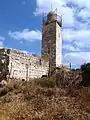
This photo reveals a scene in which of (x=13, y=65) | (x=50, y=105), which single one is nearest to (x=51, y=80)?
(x=13, y=65)

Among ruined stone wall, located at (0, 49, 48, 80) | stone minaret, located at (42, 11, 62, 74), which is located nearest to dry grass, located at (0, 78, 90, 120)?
ruined stone wall, located at (0, 49, 48, 80)

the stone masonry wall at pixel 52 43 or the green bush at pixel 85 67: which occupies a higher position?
the stone masonry wall at pixel 52 43

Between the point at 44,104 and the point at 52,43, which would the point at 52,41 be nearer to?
the point at 52,43

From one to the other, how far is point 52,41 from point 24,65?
7.25 metres

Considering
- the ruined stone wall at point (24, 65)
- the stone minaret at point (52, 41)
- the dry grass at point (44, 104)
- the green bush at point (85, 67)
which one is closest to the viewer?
the dry grass at point (44, 104)

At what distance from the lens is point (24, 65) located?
21000mm

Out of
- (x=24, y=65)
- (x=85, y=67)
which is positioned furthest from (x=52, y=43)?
(x=85, y=67)

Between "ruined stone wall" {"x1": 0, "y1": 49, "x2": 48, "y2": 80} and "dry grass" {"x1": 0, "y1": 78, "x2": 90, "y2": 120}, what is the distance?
548 cm

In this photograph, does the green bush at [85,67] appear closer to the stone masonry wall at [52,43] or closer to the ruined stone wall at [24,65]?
the ruined stone wall at [24,65]

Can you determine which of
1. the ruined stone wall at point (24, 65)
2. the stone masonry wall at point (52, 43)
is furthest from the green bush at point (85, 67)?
the stone masonry wall at point (52, 43)

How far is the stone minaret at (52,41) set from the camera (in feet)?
86.8

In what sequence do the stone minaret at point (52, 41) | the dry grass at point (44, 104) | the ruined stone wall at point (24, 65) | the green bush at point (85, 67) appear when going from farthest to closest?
the stone minaret at point (52, 41) < the ruined stone wall at point (24, 65) < the green bush at point (85, 67) < the dry grass at point (44, 104)

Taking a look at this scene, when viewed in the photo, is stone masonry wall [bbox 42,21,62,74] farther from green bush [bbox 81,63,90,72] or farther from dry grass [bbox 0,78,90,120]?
dry grass [bbox 0,78,90,120]

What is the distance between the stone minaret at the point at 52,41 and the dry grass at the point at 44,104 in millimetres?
12401
